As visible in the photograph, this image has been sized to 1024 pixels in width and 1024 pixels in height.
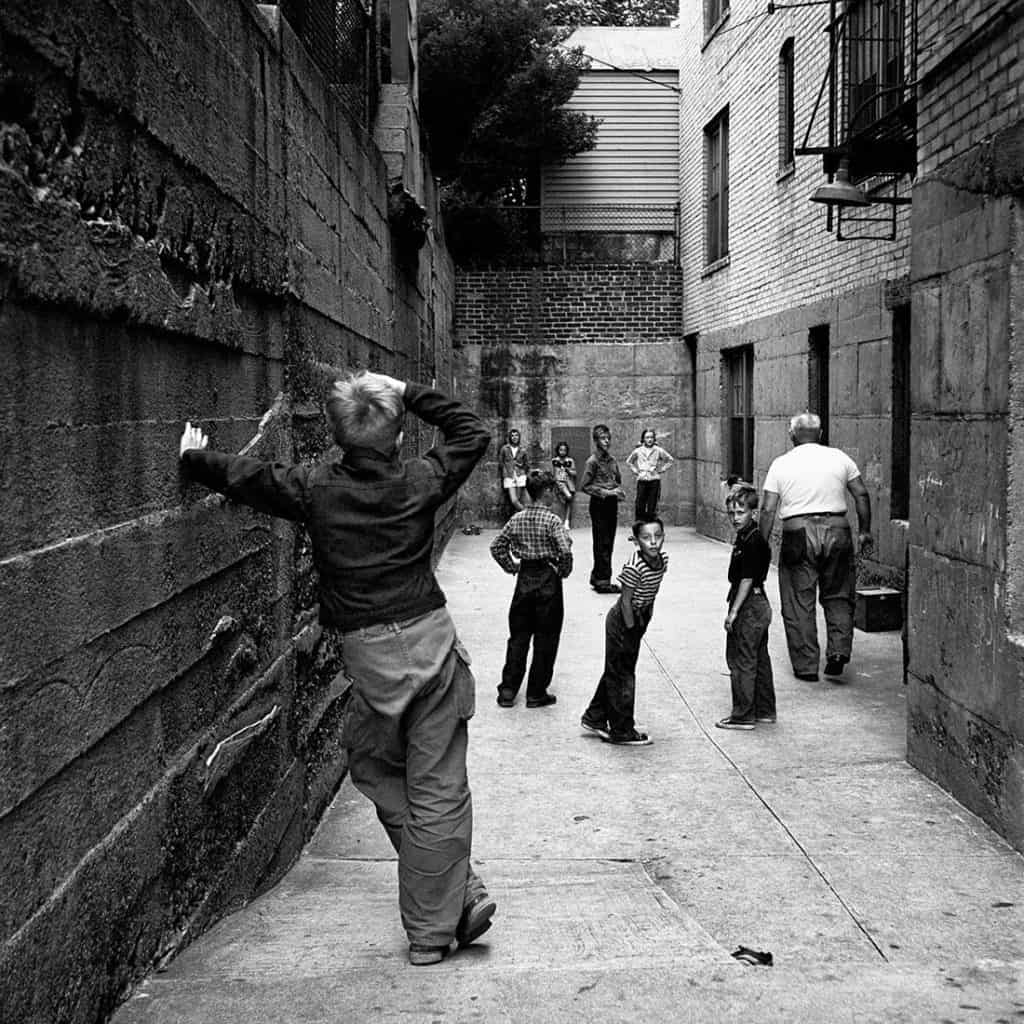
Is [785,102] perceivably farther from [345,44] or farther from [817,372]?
[345,44]

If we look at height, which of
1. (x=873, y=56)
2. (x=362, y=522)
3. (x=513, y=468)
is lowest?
(x=513, y=468)

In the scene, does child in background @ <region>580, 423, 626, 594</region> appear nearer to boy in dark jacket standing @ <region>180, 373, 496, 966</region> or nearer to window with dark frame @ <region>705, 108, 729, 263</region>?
window with dark frame @ <region>705, 108, 729, 263</region>

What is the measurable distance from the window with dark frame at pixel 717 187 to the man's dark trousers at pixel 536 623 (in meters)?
11.6

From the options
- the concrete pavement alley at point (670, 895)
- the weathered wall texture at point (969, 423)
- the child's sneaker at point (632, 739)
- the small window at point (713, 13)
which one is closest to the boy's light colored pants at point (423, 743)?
the concrete pavement alley at point (670, 895)

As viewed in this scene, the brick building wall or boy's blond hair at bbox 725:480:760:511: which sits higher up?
the brick building wall

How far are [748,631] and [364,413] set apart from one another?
4303 millimetres

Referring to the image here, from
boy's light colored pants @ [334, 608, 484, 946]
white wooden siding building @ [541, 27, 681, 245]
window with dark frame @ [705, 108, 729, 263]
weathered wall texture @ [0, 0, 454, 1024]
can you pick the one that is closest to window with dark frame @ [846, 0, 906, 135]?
window with dark frame @ [705, 108, 729, 263]

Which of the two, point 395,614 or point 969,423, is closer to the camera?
point 395,614

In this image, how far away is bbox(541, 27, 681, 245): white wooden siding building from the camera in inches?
1008

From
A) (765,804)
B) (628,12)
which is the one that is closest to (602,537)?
(765,804)

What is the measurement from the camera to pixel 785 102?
15.5m

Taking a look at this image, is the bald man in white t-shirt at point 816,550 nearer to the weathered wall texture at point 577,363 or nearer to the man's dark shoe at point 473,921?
the man's dark shoe at point 473,921

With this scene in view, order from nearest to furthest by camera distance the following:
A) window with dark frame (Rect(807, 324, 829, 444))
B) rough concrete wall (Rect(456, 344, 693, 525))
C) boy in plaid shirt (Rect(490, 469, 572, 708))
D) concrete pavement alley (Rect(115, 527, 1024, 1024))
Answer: concrete pavement alley (Rect(115, 527, 1024, 1024)) → boy in plaid shirt (Rect(490, 469, 572, 708)) → window with dark frame (Rect(807, 324, 829, 444)) → rough concrete wall (Rect(456, 344, 693, 525))

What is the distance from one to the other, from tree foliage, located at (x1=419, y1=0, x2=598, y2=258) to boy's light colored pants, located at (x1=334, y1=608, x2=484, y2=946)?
21710 mm
